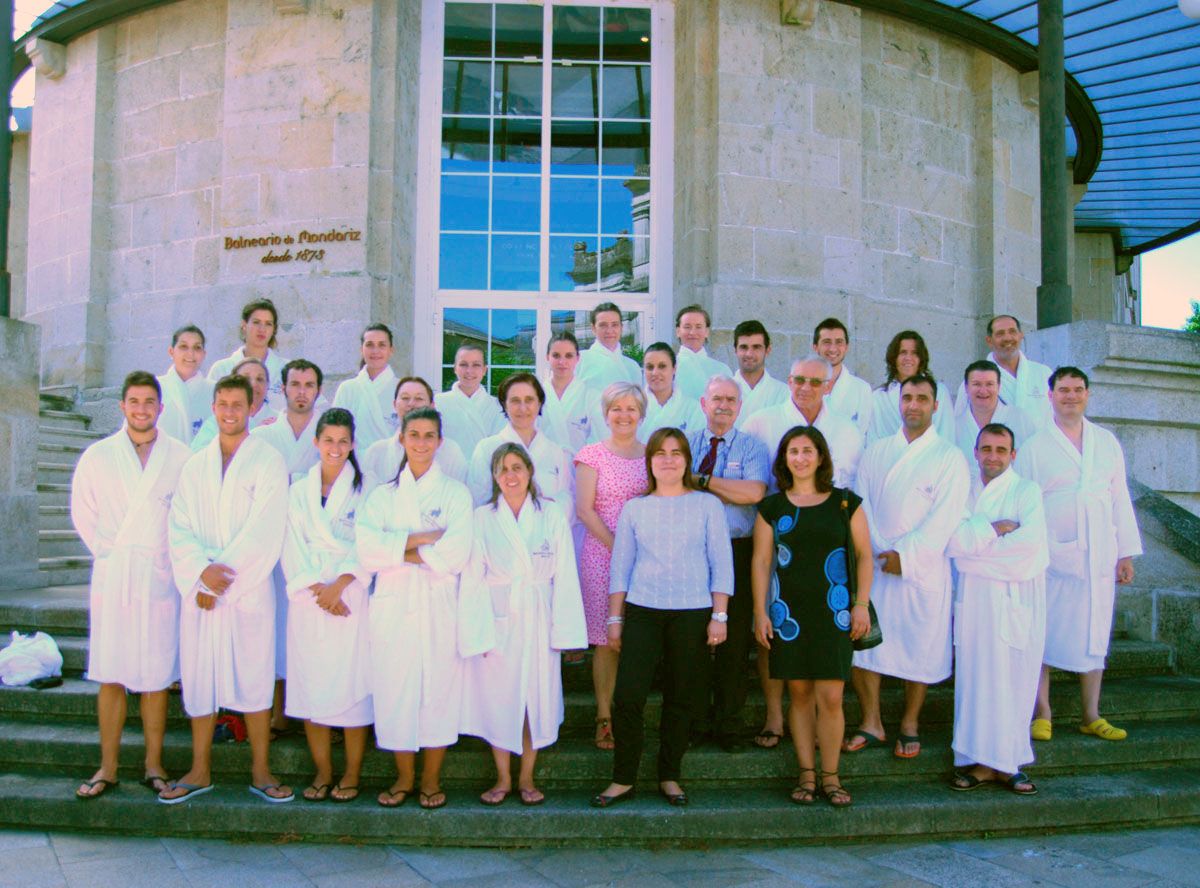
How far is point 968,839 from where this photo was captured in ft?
14.5

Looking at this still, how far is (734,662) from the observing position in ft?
15.7

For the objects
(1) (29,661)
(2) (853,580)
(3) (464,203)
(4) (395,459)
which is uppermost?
(3) (464,203)

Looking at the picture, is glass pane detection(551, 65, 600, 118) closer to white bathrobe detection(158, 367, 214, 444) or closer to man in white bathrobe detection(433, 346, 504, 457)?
man in white bathrobe detection(433, 346, 504, 457)

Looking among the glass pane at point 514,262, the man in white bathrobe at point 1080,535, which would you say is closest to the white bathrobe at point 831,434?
the man in white bathrobe at point 1080,535

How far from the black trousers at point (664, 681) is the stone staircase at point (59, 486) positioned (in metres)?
4.94

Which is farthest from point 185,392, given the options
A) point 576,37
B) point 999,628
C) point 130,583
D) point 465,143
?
point 576,37

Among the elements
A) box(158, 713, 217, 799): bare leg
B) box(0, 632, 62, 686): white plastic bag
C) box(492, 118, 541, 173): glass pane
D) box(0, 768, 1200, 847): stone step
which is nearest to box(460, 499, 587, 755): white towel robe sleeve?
box(0, 768, 1200, 847): stone step

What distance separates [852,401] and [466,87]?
6682 mm

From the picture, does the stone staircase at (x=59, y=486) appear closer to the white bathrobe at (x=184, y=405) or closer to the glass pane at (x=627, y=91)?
the white bathrobe at (x=184, y=405)

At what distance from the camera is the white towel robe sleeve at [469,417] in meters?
6.24

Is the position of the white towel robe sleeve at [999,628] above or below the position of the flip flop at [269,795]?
above

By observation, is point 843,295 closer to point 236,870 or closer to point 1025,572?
point 1025,572

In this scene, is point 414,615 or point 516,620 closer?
point 414,615

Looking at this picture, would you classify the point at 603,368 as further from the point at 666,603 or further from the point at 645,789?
the point at 645,789
